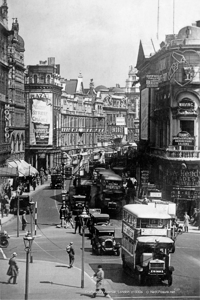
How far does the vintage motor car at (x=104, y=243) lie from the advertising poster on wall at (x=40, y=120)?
150 ft

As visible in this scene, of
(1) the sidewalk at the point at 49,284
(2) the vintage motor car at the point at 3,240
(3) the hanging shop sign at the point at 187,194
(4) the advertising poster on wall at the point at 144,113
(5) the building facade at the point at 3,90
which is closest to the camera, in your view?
(1) the sidewalk at the point at 49,284

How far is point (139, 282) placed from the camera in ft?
81.0

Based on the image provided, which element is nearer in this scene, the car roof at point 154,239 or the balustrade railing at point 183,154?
the car roof at point 154,239

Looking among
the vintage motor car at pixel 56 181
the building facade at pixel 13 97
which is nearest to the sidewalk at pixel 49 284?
the building facade at pixel 13 97

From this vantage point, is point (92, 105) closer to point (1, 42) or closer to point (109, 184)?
point (1, 42)

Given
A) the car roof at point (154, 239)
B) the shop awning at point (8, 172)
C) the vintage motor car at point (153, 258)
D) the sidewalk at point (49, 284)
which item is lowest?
the sidewalk at point (49, 284)

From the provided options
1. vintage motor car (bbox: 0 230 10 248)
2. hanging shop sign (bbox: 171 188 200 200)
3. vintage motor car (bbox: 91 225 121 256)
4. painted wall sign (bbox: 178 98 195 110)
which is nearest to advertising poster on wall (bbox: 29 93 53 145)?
painted wall sign (bbox: 178 98 195 110)

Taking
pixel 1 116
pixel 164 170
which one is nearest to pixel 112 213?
pixel 164 170

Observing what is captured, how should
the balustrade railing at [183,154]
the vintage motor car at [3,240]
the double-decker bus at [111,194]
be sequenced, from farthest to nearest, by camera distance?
the balustrade railing at [183,154]
the double-decker bus at [111,194]
the vintage motor car at [3,240]

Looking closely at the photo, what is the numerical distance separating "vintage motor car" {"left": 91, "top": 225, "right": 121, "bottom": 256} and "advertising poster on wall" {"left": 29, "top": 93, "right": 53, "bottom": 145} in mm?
45768

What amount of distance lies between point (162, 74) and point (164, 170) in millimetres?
8708

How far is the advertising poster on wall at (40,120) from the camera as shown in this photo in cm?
7706

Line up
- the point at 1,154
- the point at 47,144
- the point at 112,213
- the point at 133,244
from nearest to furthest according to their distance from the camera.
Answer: the point at 133,244
the point at 112,213
the point at 1,154
the point at 47,144

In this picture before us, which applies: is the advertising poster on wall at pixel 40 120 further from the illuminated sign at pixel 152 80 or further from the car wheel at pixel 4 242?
the car wheel at pixel 4 242
